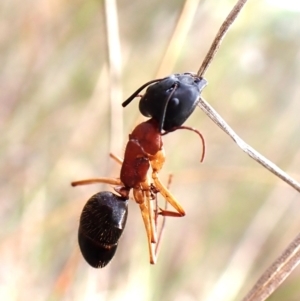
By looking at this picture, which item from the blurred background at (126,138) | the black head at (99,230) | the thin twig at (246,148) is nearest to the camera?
the thin twig at (246,148)

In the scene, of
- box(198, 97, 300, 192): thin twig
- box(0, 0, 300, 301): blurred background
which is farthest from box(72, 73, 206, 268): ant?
box(0, 0, 300, 301): blurred background

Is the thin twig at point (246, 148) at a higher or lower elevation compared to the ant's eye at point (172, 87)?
higher

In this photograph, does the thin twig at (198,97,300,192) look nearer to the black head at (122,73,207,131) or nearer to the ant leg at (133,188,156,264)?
the black head at (122,73,207,131)

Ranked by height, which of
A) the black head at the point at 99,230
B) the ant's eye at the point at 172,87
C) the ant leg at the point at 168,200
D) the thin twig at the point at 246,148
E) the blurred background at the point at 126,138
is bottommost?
the blurred background at the point at 126,138

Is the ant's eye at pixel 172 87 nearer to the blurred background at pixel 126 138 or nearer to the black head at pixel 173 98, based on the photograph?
the black head at pixel 173 98

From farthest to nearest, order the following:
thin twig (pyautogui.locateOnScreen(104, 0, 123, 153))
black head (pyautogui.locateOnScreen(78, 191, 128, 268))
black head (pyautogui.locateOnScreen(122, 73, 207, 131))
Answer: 1. thin twig (pyautogui.locateOnScreen(104, 0, 123, 153))
2. black head (pyautogui.locateOnScreen(78, 191, 128, 268))
3. black head (pyautogui.locateOnScreen(122, 73, 207, 131))

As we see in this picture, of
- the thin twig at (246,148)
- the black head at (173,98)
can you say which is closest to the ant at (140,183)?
the black head at (173,98)

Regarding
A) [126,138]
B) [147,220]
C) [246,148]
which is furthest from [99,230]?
[126,138]
